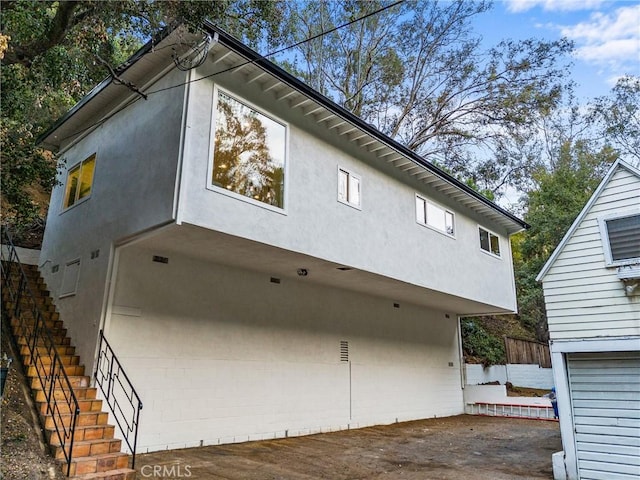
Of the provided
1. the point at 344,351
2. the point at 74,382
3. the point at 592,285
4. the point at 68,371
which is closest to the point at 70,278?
the point at 68,371

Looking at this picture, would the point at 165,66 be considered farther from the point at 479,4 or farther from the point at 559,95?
the point at 559,95

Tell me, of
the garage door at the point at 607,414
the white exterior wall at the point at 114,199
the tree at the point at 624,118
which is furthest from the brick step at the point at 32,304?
the tree at the point at 624,118

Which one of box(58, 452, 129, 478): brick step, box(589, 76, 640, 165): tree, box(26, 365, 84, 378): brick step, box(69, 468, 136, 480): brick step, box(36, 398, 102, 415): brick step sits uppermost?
box(589, 76, 640, 165): tree

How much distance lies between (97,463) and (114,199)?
4.57m

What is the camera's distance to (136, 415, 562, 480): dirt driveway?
6.38 m

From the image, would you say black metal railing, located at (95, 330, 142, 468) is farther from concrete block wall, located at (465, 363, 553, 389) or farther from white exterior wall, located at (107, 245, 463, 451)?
concrete block wall, located at (465, 363, 553, 389)

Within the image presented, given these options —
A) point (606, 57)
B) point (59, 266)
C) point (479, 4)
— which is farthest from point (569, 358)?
point (479, 4)

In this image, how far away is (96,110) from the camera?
30.8 ft

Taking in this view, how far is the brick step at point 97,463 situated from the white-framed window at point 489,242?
11.6 meters

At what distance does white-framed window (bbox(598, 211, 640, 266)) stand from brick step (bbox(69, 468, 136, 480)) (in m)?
7.72

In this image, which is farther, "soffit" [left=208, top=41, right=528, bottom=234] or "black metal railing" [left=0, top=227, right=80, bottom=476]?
"soffit" [left=208, top=41, right=528, bottom=234]

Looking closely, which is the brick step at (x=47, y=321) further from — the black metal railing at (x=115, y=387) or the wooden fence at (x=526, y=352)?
the wooden fence at (x=526, y=352)

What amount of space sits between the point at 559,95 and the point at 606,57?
103 inches

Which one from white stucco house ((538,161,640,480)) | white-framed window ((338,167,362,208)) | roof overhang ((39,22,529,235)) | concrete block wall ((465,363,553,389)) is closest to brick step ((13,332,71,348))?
roof overhang ((39,22,529,235))
